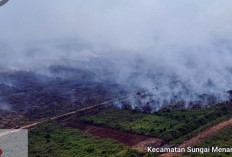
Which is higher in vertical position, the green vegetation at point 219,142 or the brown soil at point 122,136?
the brown soil at point 122,136

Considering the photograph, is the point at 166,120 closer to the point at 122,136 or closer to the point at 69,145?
the point at 122,136

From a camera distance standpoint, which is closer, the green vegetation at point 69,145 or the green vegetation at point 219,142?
the green vegetation at point 219,142

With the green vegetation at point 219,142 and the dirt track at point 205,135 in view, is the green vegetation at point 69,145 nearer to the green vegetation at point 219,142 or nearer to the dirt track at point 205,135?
the dirt track at point 205,135

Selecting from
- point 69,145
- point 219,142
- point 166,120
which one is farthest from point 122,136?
point 219,142

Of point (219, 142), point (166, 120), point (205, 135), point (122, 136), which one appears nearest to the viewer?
point (219, 142)

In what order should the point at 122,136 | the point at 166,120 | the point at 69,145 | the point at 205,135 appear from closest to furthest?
the point at 69,145 → the point at 205,135 → the point at 122,136 → the point at 166,120

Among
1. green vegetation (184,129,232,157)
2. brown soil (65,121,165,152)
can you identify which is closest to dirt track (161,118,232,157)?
green vegetation (184,129,232,157)

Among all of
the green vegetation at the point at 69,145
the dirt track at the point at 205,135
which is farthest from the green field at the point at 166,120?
the green vegetation at the point at 69,145

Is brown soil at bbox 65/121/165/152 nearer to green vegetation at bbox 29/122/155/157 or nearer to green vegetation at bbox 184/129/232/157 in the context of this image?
green vegetation at bbox 29/122/155/157
